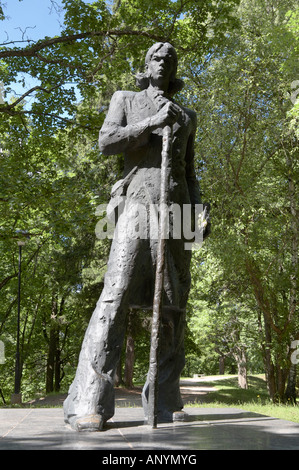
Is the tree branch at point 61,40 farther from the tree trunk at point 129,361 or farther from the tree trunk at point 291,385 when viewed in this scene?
the tree trunk at point 129,361

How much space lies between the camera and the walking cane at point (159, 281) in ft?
12.4

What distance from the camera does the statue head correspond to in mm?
4652

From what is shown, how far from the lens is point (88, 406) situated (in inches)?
149

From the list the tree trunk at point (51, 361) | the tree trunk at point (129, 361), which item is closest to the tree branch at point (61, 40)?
the tree trunk at point (129, 361)

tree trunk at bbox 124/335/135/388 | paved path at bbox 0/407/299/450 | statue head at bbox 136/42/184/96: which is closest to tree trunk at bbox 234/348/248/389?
tree trunk at bbox 124/335/135/388

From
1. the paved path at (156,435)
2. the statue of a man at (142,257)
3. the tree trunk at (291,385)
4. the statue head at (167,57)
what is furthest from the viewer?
the tree trunk at (291,385)

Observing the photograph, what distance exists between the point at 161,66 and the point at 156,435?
3171 mm

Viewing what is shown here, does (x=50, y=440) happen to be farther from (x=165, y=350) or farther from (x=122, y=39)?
(x=122, y=39)

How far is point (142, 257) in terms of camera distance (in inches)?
170

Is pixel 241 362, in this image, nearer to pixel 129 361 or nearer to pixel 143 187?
pixel 129 361

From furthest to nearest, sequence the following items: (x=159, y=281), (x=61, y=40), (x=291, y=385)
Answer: (x=291, y=385), (x=61, y=40), (x=159, y=281)

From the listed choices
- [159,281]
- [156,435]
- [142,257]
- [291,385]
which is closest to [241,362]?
[291,385]

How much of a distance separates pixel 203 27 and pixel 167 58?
10733mm

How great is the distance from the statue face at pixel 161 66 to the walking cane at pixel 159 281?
654 millimetres
